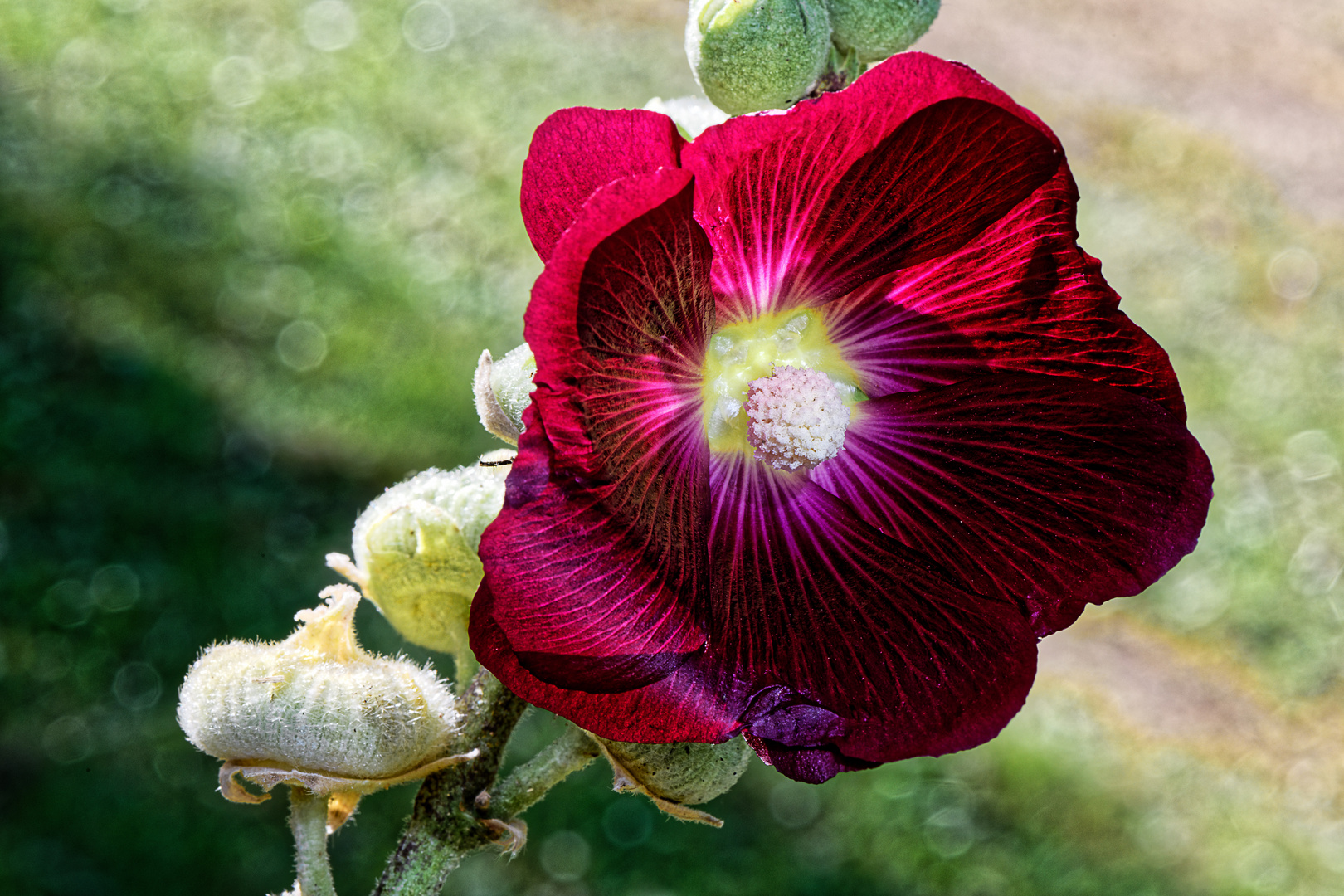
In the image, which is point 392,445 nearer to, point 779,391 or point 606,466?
point 779,391

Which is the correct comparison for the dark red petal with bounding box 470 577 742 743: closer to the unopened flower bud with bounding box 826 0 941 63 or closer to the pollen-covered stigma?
the pollen-covered stigma

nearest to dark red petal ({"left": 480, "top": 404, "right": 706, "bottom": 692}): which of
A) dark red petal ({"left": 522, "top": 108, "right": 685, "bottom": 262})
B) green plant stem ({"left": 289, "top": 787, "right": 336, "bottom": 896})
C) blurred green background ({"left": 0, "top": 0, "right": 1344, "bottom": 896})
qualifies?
dark red petal ({"left": 522, "top": 108, "right": 685, "bottom": 262})

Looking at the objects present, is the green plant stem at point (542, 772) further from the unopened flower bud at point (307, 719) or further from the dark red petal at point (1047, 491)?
the dark red petal at point (1047, 491)

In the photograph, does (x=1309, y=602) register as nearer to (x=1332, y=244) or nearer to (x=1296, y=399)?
(x=1296, y=399)

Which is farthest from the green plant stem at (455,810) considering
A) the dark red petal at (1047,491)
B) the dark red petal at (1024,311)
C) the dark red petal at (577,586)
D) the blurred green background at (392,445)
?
the blurred green background at (392,445)

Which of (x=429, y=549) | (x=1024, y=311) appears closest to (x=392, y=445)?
(x=429, y=549)
